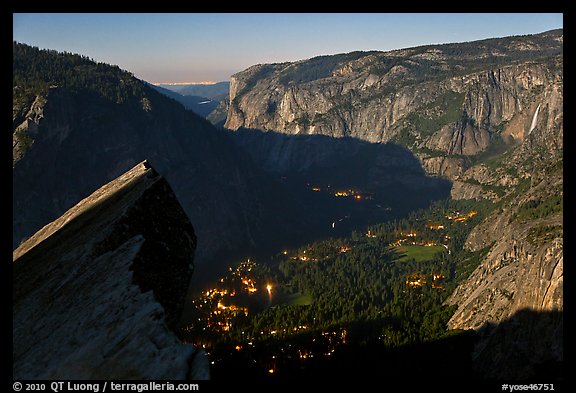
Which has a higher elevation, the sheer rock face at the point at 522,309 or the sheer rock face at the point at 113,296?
the sheer rock face at the point at 113,296

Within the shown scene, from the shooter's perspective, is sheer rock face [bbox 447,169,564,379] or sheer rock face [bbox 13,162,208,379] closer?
sheer rock face [bbox 13,162,208,379]

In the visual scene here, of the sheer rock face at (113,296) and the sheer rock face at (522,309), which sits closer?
the sheer rock face at (113,296)

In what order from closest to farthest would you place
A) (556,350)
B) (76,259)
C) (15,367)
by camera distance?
(15,367), (76,259), (556,350)

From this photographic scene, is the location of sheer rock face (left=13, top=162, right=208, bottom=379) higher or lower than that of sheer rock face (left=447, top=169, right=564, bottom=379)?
higher

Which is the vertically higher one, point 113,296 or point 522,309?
point 113,296
